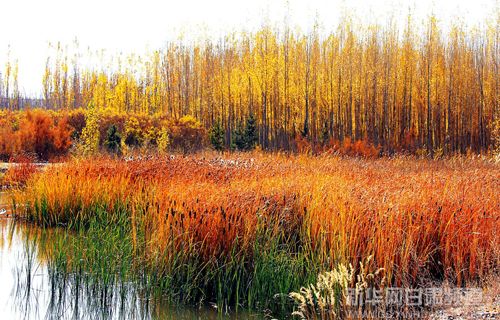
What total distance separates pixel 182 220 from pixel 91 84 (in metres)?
46.7

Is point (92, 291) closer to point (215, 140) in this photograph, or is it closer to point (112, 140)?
point (112, 140)

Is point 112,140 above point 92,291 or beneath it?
above

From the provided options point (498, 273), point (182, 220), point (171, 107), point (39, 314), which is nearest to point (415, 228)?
point (498, 273)

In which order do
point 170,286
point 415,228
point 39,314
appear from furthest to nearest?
point 415,228 → point 170,286 → point 39,314

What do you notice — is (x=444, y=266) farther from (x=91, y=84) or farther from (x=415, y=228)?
(x=91, y=84)

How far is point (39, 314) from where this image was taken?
3826 millimetres

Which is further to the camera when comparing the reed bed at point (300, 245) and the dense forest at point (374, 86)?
the dense forest at point (374, 86)

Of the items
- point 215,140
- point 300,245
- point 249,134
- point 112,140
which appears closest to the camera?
point 300,245

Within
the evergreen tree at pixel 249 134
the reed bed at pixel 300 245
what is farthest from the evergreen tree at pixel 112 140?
the reed bed at pixel 300 245

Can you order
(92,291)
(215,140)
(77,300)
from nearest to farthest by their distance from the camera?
(77,300) → (92,291) → (215,140)

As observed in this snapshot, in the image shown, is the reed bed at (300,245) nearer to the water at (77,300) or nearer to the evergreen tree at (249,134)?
the water at (77,300)

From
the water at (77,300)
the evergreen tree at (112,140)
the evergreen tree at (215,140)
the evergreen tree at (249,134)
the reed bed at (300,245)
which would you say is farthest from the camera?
the evergreen tree at (215,140)

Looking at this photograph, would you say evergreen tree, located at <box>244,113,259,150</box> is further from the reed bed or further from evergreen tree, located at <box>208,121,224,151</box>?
the reed bed

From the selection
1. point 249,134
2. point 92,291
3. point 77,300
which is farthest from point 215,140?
point 77,300
